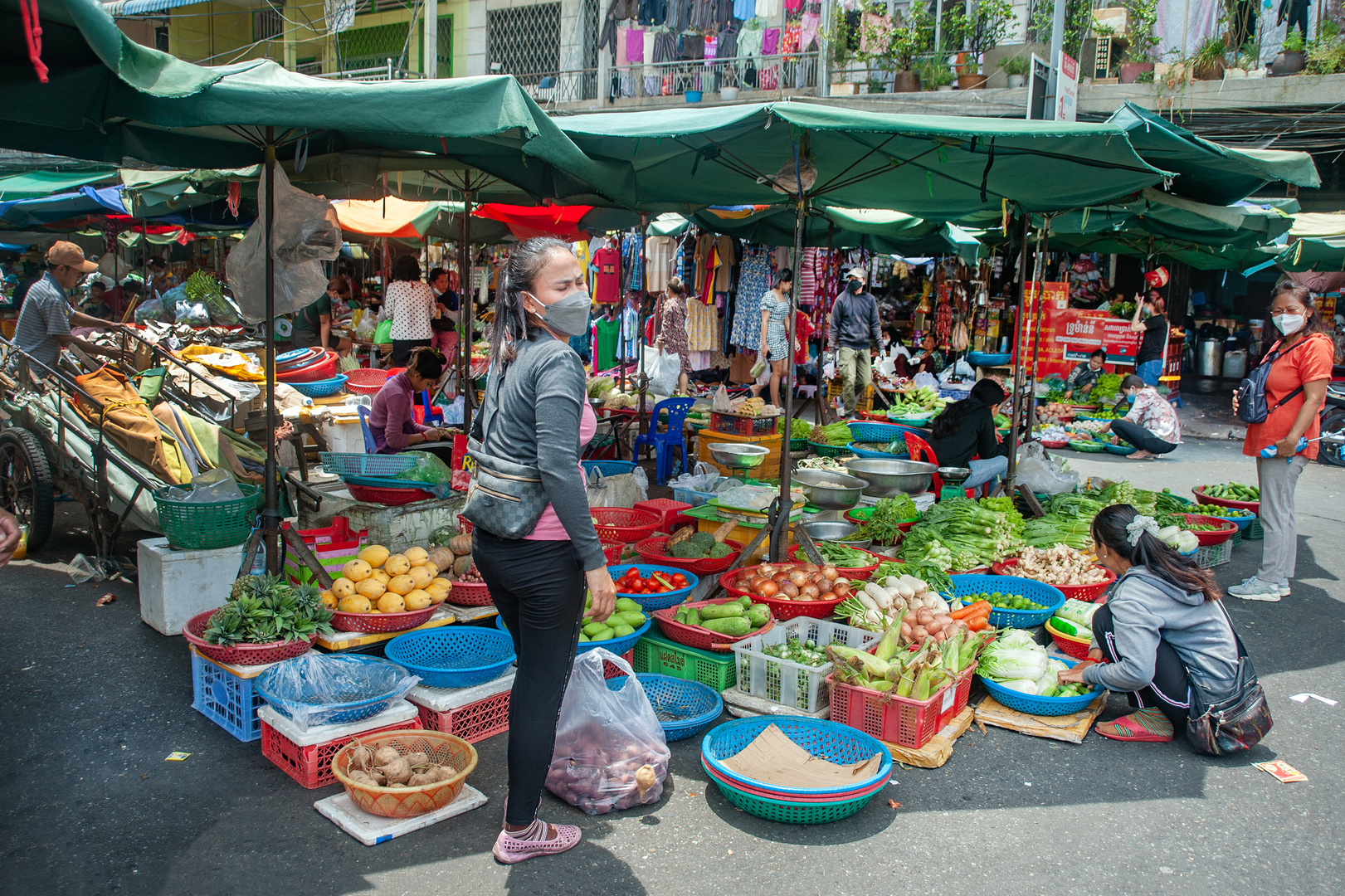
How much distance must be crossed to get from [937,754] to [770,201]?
4690 mm

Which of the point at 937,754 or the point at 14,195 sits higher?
the point at 14,195

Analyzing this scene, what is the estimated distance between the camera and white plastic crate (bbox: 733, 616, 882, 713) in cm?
394

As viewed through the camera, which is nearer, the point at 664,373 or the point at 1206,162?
the point at 1206,162

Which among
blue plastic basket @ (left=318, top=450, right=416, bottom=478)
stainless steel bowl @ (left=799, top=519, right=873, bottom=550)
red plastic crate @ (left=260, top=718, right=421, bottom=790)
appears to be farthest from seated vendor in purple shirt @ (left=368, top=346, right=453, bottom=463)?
red plastic crate @ (left=260, top=718, right=421, bottom=790)

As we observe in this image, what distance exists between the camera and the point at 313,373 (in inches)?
359

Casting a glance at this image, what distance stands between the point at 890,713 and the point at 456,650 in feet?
6.29

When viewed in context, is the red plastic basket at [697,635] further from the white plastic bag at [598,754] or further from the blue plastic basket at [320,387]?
the blue plastic basket at [320,387]

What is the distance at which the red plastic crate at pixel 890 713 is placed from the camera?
3.70 m

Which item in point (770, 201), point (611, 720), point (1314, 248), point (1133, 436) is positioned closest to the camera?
point (611, 720)

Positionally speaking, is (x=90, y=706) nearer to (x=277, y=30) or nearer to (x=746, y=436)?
(x=746, y=436)

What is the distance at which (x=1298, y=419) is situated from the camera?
5.50 m

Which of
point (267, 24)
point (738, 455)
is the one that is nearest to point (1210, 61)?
point (738, 455)

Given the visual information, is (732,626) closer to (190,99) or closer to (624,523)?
(624,523)

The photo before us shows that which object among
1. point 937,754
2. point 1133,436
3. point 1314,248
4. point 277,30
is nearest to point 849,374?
point 1133,436
